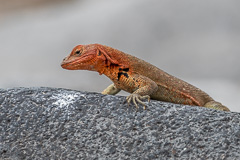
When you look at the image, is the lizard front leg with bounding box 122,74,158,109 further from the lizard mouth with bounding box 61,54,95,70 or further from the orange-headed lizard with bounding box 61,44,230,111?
the lizard mouth with bounding box 61,54,95,70

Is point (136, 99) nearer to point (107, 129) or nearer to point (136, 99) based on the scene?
point (136, 99)

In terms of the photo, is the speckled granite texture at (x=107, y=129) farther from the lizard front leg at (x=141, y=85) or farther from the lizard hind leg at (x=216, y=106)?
the lizard hind leg at (x=216, y=106)

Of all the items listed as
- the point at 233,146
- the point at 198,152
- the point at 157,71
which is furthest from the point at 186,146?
the point at 157,71

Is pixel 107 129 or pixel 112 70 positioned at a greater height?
pixel 112 70

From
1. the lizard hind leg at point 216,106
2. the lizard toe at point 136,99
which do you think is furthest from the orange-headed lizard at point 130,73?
the lizard toe at point 136,99

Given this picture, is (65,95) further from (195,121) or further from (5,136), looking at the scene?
(195,121)

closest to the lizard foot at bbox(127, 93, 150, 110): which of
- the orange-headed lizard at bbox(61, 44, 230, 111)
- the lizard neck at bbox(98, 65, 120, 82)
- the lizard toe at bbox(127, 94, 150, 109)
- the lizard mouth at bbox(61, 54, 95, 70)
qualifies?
the lizard toe at bbox(127, 94, 150, 109)

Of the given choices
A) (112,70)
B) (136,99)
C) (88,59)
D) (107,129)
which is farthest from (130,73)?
(107,129)
